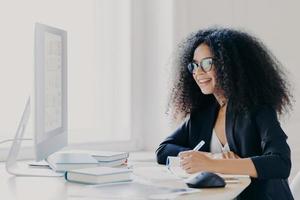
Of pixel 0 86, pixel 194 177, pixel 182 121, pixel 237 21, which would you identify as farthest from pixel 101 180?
pixel 237 21

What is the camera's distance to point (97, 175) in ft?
5.98

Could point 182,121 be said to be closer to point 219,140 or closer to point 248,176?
point 219,140

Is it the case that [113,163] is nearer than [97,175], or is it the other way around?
[97,175]

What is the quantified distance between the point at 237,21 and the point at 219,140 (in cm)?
98

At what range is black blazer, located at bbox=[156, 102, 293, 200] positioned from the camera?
2104mm

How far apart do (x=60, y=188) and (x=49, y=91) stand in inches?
15.0

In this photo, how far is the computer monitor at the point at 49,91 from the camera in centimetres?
188

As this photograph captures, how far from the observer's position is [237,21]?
317 centimetres

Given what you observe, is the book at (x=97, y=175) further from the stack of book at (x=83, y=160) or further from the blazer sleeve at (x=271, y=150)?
the blazer sleeve at (x=271, y=150)

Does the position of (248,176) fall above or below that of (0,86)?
below

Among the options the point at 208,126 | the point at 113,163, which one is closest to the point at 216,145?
the point at 208,126

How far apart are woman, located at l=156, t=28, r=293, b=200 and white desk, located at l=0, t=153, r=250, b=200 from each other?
0.17 m

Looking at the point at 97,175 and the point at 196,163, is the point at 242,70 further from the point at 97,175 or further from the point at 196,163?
the point at 97,175

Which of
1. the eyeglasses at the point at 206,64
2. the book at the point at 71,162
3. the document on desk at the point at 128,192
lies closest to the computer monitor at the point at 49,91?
the book at the point at 71,162
